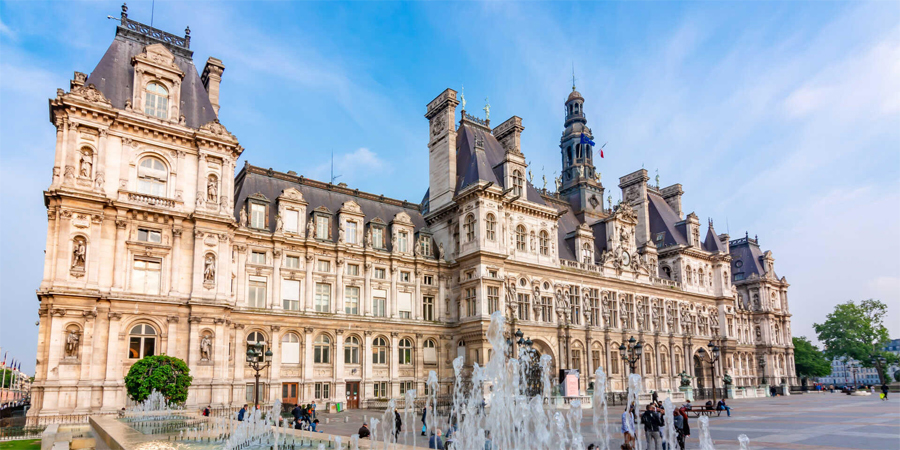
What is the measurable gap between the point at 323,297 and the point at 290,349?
4.37 m

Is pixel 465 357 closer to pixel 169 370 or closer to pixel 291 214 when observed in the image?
pixel 291 214

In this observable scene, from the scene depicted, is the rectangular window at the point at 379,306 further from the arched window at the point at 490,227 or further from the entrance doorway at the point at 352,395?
the arched window at the point at 490,227

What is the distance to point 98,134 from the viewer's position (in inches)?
1332

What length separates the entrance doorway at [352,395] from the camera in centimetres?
4216

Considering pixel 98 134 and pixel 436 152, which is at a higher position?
pixel 436 152

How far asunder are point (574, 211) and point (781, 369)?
42.0 meters

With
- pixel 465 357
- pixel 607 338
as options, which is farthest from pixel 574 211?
pixel 465 357

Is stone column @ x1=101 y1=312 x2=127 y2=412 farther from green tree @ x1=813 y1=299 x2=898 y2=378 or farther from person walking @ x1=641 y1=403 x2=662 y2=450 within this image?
green tree @ x1=813 y1=299 x2=898 y2=378

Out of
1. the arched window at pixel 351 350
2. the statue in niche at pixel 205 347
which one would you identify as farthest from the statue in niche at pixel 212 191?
the arched window at pixel 351 350

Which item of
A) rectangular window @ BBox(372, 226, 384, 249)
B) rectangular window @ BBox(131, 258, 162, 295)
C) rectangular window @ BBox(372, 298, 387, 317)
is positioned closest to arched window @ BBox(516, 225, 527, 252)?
rectangular window @ BBox(372, 226, 384, 249)

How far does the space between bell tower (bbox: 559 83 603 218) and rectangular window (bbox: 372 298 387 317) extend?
28.7 m

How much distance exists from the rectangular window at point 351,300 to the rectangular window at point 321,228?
13.8 feet

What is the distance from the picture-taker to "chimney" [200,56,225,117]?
4341cm

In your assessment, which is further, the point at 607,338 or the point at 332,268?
the point at 607,338
